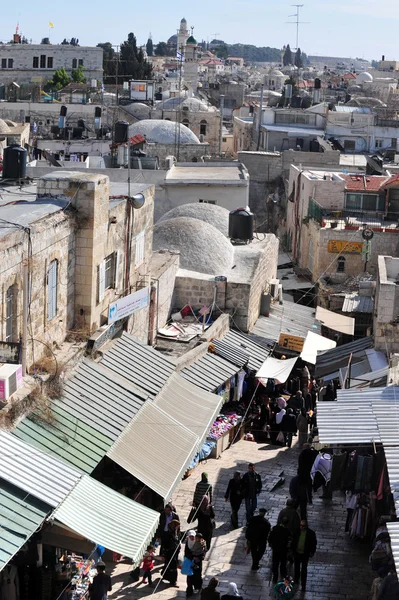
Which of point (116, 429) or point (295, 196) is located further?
point (295, 196)

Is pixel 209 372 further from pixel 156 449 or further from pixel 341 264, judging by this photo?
pixel 341 264

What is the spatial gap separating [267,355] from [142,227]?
365 cm

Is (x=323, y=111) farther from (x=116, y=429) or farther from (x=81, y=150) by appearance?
(x=116, y=429)

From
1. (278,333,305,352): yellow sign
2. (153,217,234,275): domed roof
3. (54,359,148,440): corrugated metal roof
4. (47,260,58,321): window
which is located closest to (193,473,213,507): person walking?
(54,359,148,440): corrugated metal roof

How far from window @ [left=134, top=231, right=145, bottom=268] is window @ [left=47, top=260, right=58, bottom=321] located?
4178 millimetres

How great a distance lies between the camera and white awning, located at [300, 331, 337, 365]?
21384mm

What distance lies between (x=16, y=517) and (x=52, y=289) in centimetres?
493

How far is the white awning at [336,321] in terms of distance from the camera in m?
23.8

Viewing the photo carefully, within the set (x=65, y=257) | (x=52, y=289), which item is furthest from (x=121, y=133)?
(x=52, y=289)

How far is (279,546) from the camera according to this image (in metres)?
12.4

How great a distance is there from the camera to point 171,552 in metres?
12.7

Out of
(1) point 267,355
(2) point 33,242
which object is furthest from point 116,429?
(1) point 267,355

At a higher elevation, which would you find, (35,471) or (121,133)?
(121,133)

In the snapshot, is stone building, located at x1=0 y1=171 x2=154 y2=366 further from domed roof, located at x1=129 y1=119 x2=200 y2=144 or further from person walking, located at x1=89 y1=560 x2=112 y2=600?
domed roof, located at x1=129 y1=119 x2=200 y2=144
